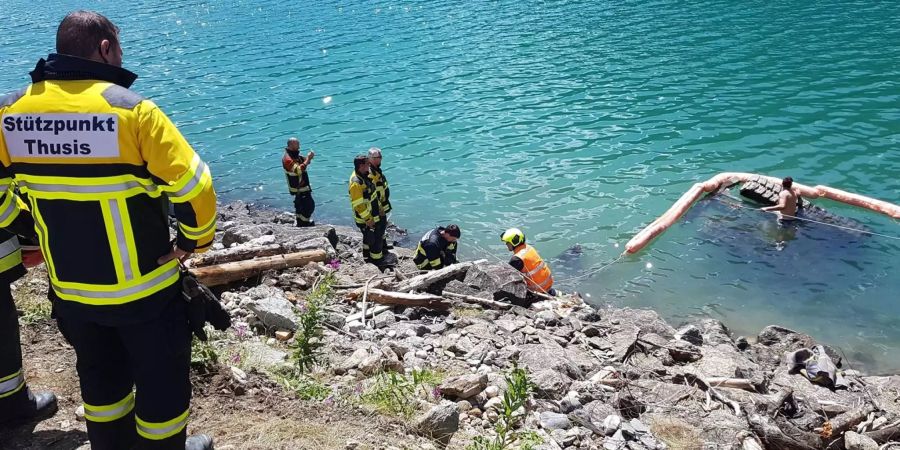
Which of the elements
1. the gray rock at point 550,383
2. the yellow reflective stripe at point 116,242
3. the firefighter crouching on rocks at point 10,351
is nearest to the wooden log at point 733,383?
the gray rock at point 550,383

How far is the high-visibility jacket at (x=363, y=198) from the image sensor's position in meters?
11.1

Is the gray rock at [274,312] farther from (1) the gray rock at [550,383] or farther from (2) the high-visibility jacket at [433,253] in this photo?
(2) the high-visibility jacket at [433,253]

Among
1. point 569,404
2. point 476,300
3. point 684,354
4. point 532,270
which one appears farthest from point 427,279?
point 569,404

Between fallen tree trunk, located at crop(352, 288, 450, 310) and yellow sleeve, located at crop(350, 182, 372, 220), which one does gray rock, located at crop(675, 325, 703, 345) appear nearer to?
fallen tree trunk, located at crop(352, 288, 450, 310)

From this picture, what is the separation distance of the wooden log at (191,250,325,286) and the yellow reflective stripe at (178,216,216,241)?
469 centimetres

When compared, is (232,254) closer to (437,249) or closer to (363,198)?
(363,198)

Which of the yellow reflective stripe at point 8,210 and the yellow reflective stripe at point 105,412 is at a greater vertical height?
the yellow reflective stripe at point 8,210

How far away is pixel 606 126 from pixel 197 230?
1759 centimetres

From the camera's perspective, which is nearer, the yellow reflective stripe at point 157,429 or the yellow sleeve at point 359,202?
the yellow reflective stripe at point 157,429

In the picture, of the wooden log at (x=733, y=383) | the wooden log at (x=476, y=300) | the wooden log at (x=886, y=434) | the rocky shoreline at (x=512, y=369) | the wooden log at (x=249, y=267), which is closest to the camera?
the rocky shoreline at (x=512, y=369)

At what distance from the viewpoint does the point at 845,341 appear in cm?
998

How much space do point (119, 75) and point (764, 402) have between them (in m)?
6.31

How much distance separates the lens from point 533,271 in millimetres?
10453

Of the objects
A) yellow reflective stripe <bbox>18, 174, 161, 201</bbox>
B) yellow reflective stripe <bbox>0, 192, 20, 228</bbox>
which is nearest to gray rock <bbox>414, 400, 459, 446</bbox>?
yellow reflective stripe <bbox>18, 174, 161, 201</bbox>
